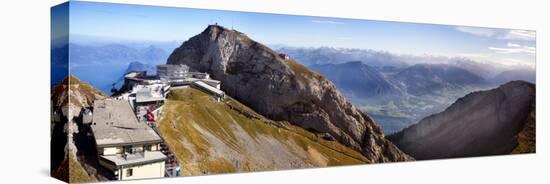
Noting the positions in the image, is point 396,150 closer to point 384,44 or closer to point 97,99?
point 384,44

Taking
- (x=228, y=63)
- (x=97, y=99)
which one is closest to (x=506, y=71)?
(x=228, y=63)

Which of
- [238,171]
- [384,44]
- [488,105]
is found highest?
[384,44]

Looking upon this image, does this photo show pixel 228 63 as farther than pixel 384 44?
No

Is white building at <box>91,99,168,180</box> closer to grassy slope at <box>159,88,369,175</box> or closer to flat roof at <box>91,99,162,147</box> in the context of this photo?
flat roof at <box>91,99,162,147</box>

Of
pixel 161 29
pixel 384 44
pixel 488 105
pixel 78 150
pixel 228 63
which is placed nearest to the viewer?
pixel 78 150

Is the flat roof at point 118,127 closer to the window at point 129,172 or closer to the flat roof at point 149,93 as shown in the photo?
the flat roof at point 149,93

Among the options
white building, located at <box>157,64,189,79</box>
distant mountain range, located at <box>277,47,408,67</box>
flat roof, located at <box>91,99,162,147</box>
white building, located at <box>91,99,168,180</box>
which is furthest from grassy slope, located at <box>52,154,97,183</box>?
distant mountain range, located at <box>277,47,408,67</box>
